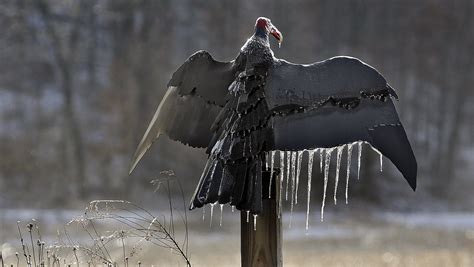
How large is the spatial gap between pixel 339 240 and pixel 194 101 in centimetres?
959

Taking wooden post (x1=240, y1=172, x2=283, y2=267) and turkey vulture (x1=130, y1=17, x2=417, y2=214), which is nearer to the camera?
turkey vulture (x1=130, y1=17, x2=417, y2=214)

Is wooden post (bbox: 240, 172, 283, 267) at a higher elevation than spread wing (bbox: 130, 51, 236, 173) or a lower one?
lower

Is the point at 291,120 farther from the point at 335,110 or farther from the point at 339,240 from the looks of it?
the point at 339,240

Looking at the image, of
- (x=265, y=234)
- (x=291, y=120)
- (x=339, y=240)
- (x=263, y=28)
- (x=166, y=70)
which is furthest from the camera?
(x=166, y=70)

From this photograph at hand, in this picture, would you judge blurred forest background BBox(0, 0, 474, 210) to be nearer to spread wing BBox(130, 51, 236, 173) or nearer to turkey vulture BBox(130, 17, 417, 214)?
spread wing BBox(130, 51, 236, 173)

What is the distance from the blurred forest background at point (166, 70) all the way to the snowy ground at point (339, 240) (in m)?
3.33

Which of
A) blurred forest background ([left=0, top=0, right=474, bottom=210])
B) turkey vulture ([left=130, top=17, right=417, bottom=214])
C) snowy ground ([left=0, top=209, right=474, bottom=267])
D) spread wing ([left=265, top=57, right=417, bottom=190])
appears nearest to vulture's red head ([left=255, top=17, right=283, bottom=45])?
turkey vulture ([left=130, top=17, right=417, bottom=214])

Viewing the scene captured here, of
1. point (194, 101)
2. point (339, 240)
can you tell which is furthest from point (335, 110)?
point (339, 240)

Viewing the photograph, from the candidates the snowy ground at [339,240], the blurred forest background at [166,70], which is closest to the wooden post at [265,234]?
the snowy ground at [339,240]

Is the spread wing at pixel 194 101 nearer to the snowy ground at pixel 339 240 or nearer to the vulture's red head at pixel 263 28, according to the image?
the vulture's red head at pixel 263 28

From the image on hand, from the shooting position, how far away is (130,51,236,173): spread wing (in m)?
4.19

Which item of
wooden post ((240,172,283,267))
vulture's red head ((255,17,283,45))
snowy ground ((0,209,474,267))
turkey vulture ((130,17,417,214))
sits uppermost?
vulture's red head ((255,17,283,45))

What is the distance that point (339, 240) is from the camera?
1352 centimetres

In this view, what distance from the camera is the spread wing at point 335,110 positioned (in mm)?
3746
